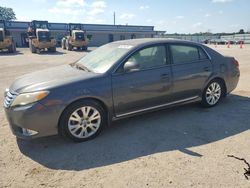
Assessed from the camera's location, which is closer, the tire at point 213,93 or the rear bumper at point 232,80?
the tire at point 213,93

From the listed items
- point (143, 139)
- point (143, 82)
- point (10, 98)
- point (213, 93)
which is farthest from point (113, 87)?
point (213, 93)

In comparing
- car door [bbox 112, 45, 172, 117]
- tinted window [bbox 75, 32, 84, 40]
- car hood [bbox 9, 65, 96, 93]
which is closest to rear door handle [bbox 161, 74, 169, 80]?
car door [bbox 112, 45, 172, 117]

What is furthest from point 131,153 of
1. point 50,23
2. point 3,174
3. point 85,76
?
point 50,23

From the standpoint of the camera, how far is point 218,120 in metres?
4.88

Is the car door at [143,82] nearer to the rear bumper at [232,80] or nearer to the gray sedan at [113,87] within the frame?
the gray sedan at [113,87]

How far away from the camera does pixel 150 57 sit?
4727 mm

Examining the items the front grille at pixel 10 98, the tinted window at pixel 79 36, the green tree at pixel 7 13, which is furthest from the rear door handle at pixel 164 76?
the green tree at pixel 7 13

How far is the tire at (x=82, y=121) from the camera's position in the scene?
12.8 feet

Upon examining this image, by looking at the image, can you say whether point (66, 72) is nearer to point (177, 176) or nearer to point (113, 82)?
point (113, 82)

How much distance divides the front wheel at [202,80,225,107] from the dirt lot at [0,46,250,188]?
1.73 feet

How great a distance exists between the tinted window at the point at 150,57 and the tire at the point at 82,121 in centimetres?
111

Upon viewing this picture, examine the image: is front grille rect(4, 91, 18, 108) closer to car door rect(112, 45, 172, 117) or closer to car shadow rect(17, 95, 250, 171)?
car shadow rect(17, 95, 250, 171)

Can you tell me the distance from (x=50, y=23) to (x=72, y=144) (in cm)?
4314

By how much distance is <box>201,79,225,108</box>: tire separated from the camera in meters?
5.46
